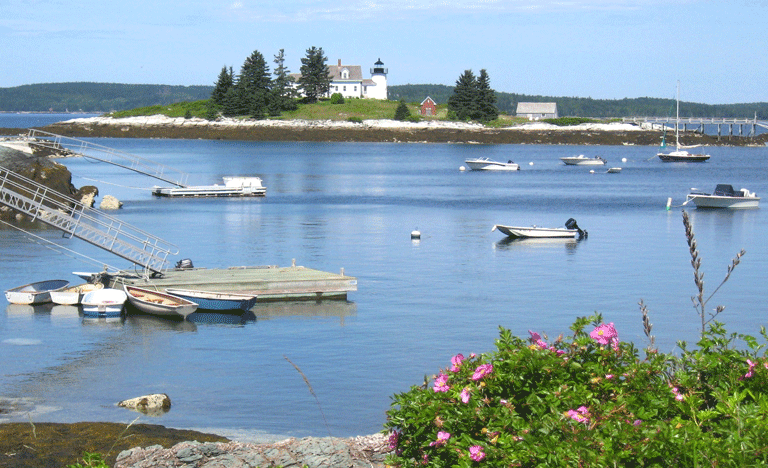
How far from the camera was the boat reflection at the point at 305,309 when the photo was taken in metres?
27.7

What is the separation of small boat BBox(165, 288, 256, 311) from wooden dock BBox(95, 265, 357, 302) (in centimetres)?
90

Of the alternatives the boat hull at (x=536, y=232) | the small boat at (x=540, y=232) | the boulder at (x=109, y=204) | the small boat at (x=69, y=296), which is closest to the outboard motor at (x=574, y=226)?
the small boat at (x=540, y=232)

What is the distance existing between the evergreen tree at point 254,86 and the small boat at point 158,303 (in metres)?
152

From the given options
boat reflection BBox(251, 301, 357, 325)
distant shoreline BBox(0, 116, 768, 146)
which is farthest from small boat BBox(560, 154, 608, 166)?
boat reflection BBox(251, 301, 357, 325)

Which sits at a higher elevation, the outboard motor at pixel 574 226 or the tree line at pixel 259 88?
the tree line at pixel 259 88

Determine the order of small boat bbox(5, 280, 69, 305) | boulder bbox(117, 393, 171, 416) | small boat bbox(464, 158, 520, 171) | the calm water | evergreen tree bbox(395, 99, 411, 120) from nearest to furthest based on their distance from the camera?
boulder bbox(117, 393, 171, 416), the calm water, small boat bbox(5, 280, 69, 305), small boat bbox(464, 158, 520, 171), evergreen tree bbox(395, 99, 411, 120)

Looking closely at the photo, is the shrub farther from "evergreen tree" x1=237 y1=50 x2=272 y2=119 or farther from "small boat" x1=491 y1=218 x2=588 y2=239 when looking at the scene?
"evergreen tree" x1=237 y1=50 x2=272 y2=119

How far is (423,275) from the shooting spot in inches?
1396

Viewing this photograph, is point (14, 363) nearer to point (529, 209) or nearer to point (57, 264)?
point (57, 264)

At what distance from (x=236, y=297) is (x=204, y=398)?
8.73 meters

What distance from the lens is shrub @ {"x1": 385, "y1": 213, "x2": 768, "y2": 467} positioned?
21.2 ft

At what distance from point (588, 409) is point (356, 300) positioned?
74.9ft

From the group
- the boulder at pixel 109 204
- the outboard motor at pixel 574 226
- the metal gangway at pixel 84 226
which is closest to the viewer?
the metal gangway at pixel 84 226

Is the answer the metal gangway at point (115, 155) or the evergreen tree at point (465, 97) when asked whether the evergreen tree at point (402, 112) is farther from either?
the metal gangway at point (115, 155)
